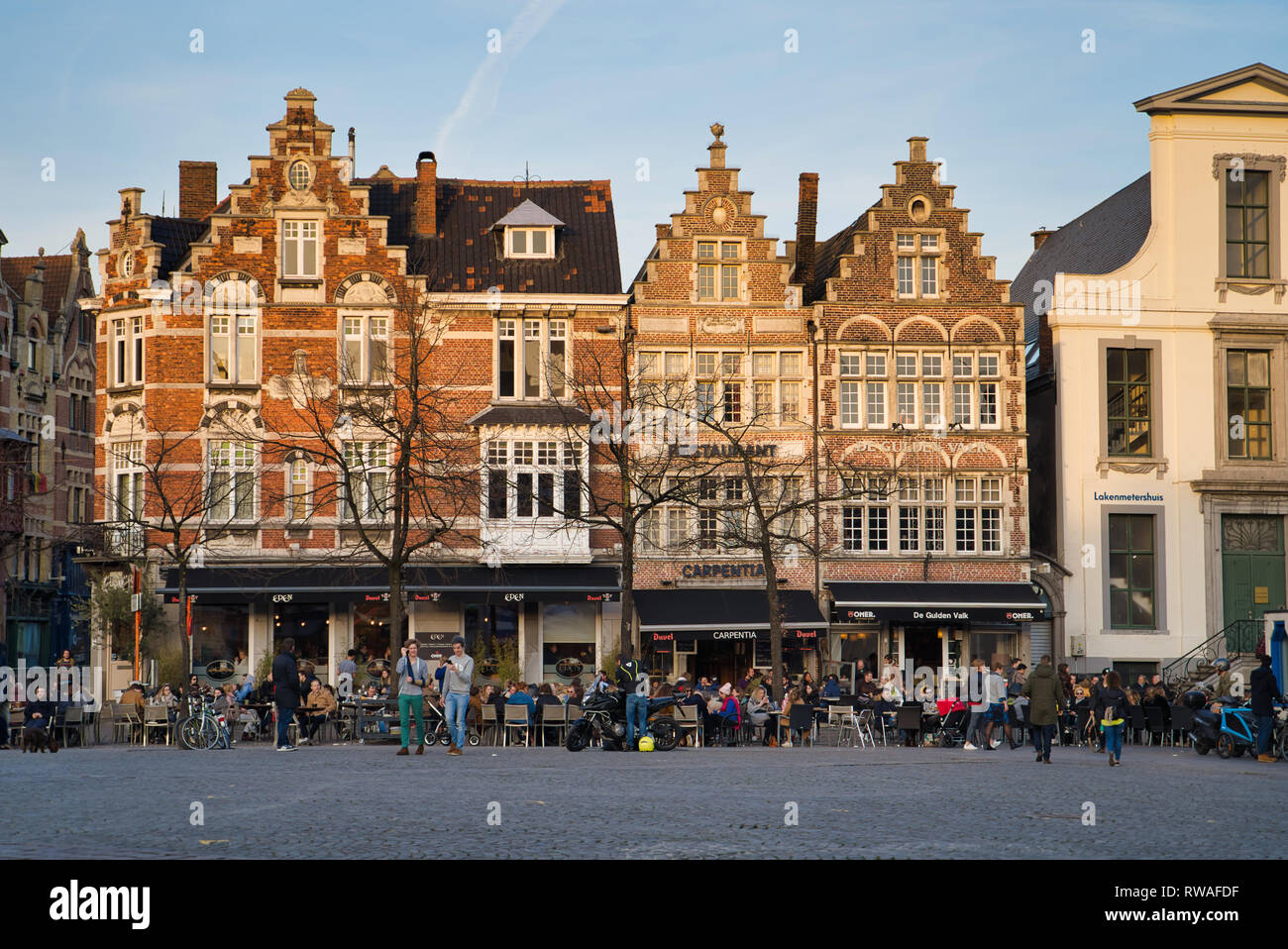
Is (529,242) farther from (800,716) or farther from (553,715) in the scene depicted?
(800,716)

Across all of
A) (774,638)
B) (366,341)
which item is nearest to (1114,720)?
(774,638)

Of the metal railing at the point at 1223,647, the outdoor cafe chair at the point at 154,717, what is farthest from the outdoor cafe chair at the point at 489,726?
the metal railing at the point at 1223,647

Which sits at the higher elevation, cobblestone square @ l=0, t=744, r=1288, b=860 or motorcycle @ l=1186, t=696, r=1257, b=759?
cobblestone square @ l=0, t=744, r=1288, b=860

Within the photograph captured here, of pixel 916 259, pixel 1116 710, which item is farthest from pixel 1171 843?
pixel 916 259

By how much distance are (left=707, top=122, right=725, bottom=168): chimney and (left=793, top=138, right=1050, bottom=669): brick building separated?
12.5 feet

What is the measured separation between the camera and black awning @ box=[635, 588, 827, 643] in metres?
37.9

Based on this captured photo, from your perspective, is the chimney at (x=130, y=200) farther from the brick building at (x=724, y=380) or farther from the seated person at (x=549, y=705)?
the seated person at (x=549, y=705)

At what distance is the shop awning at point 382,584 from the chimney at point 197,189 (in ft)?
37.0

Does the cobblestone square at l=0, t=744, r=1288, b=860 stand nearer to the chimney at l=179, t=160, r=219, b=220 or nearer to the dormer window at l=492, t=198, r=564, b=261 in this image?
the dormer window at l=492, t=198, r=564, b=261

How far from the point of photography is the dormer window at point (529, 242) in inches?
1614

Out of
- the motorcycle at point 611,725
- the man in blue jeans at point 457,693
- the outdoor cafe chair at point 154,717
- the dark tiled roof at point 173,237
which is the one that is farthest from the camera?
the dark tiled roof at point 173,237

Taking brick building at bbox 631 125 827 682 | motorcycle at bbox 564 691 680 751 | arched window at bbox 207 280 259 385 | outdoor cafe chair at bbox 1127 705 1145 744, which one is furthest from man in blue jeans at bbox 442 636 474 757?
arched window at bbox 207 280 259 385

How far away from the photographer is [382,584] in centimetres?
3775

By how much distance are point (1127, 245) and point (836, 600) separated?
12429 mm
